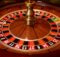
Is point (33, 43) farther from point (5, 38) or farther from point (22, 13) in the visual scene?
point (22, 13)

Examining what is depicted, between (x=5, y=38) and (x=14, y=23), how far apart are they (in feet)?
0.71

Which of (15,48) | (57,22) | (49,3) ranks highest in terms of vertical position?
(49,3)

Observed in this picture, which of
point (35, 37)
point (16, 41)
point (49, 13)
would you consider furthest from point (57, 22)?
point (16, 41)

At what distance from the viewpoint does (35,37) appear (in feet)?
3.93

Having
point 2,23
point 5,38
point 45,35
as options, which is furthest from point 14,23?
point 45,35

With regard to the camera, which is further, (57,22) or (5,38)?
(57,22)

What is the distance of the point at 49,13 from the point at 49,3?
194 mm

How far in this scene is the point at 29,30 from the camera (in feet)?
4.16

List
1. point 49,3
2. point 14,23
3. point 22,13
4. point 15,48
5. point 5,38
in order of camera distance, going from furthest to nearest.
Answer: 1. point 49,3
2. point 22,13
3. point 14,23
4. point 5,38
5. point 15,48

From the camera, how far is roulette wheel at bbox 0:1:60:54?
3.66 ft

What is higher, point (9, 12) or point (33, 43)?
point (9, 12)

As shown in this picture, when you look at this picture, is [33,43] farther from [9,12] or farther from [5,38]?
[9,12]

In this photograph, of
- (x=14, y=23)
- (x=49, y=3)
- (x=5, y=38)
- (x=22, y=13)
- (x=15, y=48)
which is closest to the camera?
(x=15, y=48)

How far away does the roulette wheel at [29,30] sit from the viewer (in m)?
1.12
